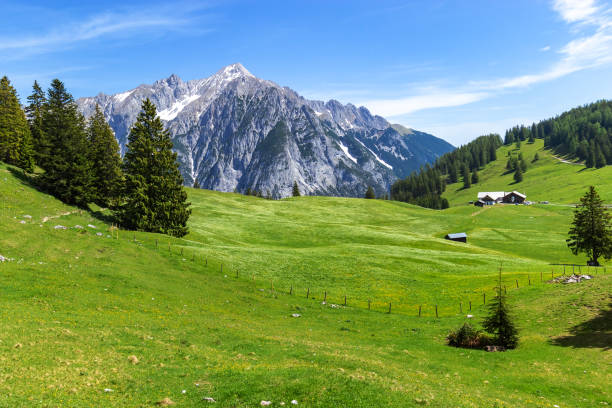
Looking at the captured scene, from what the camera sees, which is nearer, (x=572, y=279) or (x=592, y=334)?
(x=592, y=334)

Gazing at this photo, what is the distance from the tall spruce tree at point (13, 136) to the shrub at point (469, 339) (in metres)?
88.7

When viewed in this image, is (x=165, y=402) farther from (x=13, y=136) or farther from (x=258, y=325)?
(x=13, y=136)

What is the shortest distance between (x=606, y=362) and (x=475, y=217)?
143 m

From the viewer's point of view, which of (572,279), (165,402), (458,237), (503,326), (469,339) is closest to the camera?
(165,402)

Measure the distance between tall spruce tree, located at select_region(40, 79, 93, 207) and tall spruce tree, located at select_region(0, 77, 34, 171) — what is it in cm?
887

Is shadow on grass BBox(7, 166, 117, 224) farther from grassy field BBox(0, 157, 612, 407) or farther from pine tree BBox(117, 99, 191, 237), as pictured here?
pine tree BBox(117, 99, 191, 237)

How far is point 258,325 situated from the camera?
112 ft

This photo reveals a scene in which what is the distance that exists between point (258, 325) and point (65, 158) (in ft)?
190

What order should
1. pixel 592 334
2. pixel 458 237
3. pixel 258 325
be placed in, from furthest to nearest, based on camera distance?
pixel 458 237
pixel 258 325
pixel 592 334

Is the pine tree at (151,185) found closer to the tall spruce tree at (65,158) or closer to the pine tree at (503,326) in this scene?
the tall spruce tree at (65,158)

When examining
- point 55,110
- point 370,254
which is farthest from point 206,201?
point 370,254

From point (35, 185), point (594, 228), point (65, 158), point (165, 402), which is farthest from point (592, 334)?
point (35, 185)

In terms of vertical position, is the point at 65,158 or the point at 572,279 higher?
the point at 65,158

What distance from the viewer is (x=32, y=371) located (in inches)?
635
